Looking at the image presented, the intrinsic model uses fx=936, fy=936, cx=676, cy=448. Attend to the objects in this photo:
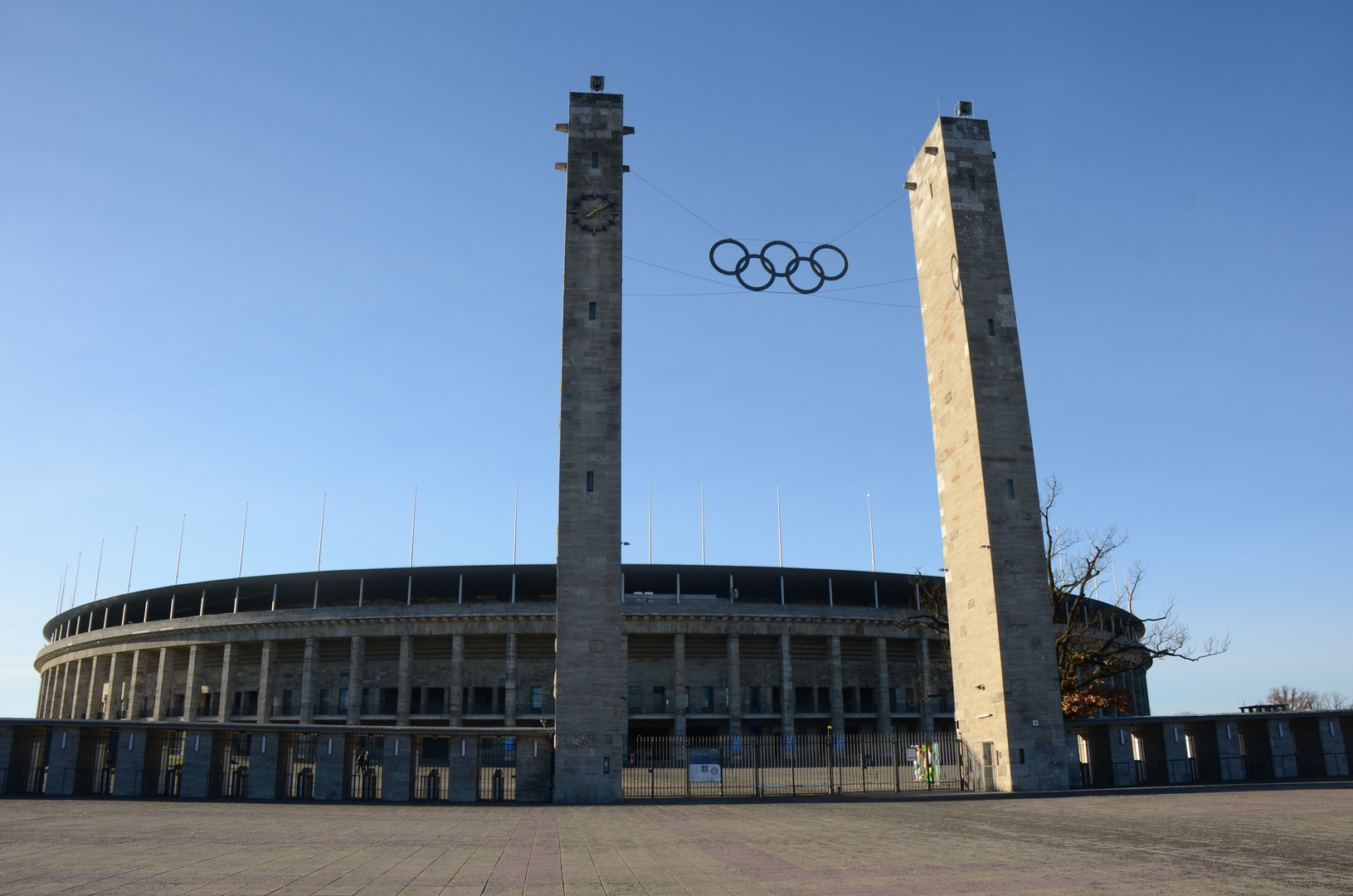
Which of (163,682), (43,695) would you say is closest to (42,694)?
(43,695)

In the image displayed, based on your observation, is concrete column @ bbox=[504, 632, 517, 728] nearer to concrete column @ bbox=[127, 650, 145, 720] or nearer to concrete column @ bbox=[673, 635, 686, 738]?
concrete column @ bbox=[673, 635, 686, 738]

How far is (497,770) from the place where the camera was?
1252 inches

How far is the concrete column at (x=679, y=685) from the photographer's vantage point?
59.3 meters

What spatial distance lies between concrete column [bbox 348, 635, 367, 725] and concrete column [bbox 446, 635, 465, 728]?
5812 millimetres

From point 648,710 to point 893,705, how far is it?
1712 centimetres

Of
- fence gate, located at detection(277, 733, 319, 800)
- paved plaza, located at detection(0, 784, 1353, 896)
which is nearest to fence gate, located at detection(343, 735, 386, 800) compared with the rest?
fence gate, located at detection(277, 733, 319, 800)

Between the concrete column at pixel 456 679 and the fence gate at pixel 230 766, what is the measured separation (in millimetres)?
26815

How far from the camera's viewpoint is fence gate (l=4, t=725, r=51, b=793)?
3106cm

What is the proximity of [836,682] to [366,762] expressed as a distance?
37329 millimetres

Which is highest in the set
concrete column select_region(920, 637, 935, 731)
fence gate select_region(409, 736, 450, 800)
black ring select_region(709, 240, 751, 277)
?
black ring select_region(709, 240, 751, 277)

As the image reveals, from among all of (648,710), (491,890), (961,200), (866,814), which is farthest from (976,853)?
(648,710)

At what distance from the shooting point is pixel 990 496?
3472 cm

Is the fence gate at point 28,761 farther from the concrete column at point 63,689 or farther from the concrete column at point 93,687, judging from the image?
the concrete column at point 63,689

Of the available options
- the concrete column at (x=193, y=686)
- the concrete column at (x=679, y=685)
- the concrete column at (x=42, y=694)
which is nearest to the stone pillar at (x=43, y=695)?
the concrete column at (x=42, y=694)
